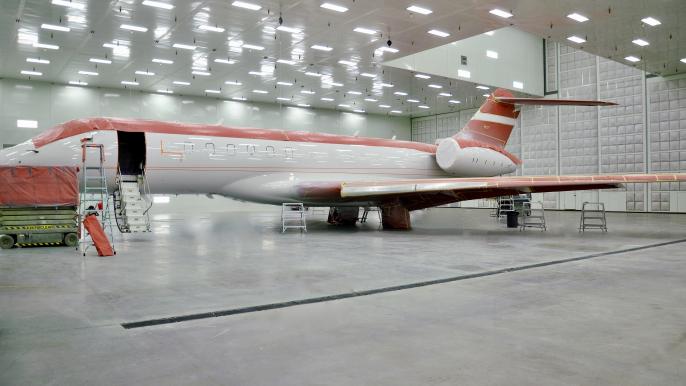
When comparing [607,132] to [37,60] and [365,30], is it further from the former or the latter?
[37,60]

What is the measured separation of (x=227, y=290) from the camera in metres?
6.02

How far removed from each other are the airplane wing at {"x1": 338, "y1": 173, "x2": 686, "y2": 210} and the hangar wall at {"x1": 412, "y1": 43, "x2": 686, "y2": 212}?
1753 centimetres

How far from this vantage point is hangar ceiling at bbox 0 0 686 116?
16047mm

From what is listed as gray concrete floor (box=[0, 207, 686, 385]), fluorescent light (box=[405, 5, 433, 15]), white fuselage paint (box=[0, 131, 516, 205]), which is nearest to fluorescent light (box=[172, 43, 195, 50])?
white fuselage paint (box=[0, 131, 516, 205])

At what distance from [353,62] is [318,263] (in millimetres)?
16844

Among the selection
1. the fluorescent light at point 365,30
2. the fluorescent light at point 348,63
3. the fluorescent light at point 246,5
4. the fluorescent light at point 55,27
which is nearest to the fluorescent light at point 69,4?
the fluorescent light at point 55,27

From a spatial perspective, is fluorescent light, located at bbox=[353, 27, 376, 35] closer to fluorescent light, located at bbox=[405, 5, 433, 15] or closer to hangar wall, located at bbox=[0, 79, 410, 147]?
fluorescent light, located at bbox=[405, 5, 433, 15]

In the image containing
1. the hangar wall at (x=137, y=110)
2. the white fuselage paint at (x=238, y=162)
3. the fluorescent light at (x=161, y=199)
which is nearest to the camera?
the white fuselage paint at (x=238, y=162)

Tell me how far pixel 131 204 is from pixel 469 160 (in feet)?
38.8

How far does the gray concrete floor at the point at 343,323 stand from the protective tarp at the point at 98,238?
0.31 metres

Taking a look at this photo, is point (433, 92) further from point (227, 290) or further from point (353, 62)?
point (227, 290)

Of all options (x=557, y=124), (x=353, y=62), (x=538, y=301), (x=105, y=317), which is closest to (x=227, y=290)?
(x=105, y=317)

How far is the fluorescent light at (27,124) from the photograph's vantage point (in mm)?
25844

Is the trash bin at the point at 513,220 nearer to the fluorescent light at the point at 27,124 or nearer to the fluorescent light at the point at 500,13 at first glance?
the fluorescent light at the point at 500,13
